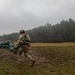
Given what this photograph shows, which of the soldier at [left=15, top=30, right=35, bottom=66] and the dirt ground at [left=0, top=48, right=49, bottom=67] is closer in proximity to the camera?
the soldier at [left=15, top=30, right=35, bottom=66]

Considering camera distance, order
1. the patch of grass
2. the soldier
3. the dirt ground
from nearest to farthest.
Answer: the patch of grass → the soldier → the dirt ground

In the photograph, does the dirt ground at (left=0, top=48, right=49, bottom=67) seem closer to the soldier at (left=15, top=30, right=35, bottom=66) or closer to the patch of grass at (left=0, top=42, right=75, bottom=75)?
the patch of grass at (left=0, top=42, right=75, bottom=75)

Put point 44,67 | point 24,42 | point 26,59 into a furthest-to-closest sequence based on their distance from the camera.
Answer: point 26,59
point 44,67
point 24,42

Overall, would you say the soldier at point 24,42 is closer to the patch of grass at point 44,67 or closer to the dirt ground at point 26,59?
the patch of grass at point 44,67

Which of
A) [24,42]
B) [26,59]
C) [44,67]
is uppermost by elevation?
[24,42]

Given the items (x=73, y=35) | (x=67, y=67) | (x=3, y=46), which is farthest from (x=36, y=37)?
(x=67, y=67)

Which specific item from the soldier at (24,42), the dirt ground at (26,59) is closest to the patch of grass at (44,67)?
the dirt ground at (26,59)

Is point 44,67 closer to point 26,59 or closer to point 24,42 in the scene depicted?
point 24,42

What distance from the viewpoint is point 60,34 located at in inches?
3890

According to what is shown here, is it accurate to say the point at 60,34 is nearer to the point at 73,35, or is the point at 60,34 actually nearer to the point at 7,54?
the point at 73,35

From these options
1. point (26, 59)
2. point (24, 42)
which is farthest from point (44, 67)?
point (26, 59)

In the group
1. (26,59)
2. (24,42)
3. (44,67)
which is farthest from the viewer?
(26,59)

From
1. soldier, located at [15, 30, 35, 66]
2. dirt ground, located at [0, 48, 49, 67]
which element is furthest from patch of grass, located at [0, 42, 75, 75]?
soldier, located at [15, 30, 35, 66]

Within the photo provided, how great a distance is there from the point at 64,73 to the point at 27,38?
3.27m
